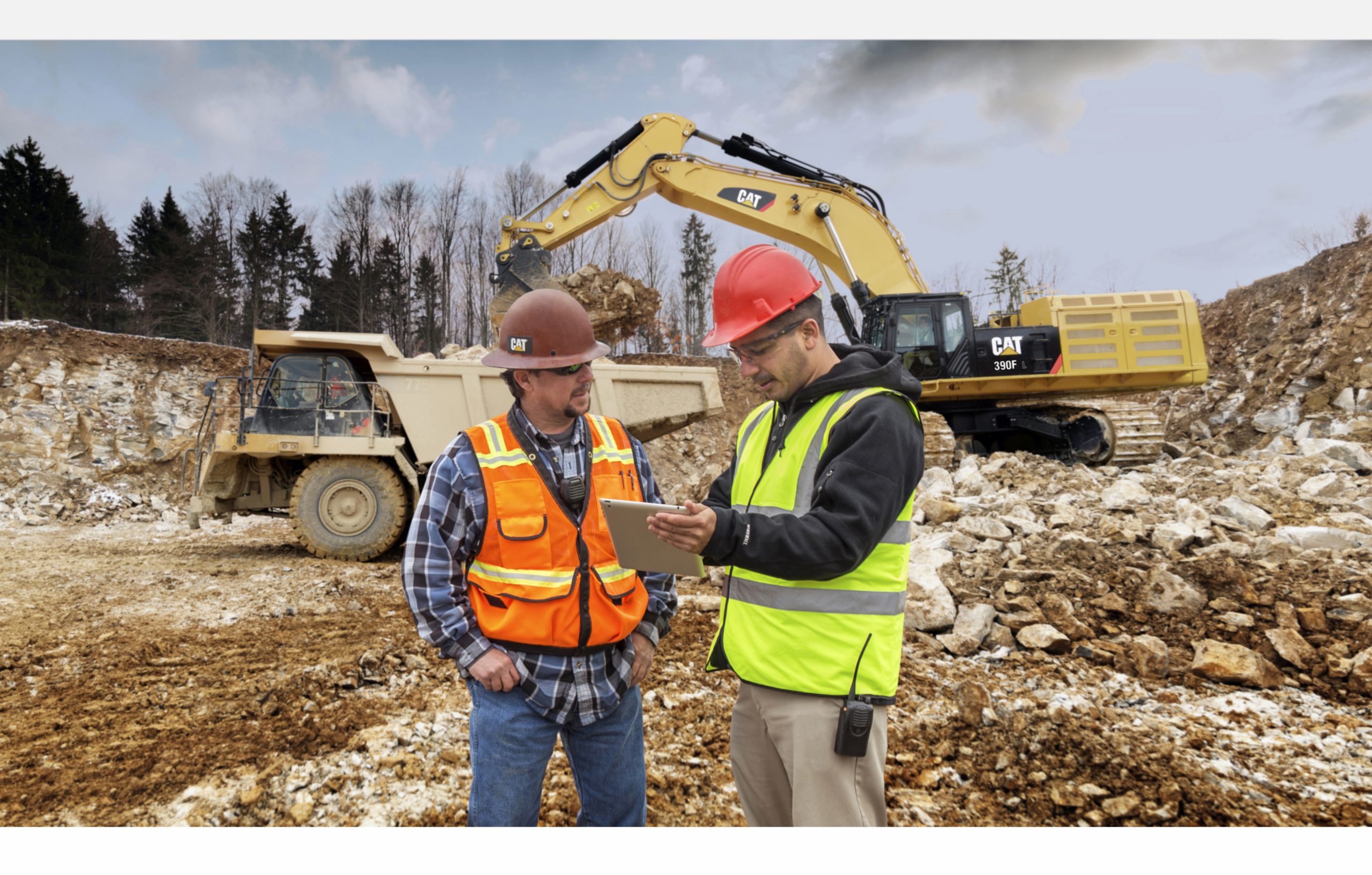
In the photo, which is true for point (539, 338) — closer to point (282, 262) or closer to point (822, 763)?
point (822, 763)

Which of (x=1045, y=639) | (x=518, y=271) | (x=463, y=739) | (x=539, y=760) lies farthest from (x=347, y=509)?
(x=539, y=760)

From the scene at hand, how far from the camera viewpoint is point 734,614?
1.82m

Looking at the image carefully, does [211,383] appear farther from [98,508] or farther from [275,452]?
[98,508]

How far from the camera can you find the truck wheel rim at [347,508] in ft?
26.5

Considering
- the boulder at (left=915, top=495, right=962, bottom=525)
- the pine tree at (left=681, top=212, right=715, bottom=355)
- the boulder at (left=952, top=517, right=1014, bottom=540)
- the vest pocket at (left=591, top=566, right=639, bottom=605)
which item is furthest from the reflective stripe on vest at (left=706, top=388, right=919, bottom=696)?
the pine tree at (left=681, top=212, right=715, bottom=355)

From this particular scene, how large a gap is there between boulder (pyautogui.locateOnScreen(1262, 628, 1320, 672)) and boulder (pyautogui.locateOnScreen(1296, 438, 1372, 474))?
5560mm

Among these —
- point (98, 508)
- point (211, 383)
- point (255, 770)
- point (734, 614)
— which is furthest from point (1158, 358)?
point (98, 508)

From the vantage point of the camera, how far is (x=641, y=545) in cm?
177

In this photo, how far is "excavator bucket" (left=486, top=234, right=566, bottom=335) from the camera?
9773 mm

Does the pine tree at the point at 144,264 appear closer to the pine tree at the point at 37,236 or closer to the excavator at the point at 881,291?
the pine tree at the point at 37,236

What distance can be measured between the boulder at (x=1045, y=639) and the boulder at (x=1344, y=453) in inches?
244

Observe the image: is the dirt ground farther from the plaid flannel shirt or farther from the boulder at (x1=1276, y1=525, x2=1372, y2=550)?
the boulder at (x1=1276, y1=525, x2=1372, y2=550)

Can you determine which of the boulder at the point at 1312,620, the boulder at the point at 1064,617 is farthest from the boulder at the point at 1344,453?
the boulder at the point at 1064,617

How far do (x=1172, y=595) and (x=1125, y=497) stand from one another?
8.36ft
